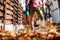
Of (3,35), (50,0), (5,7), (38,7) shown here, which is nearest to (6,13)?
(5,7)

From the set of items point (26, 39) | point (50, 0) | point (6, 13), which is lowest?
point (26, 39)

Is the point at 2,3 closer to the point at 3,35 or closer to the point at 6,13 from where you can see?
the point at 6,13

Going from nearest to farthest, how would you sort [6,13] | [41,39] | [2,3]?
[41,39], [2,3], [6,13]

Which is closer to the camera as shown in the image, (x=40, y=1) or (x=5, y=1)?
(x=40, y=1)

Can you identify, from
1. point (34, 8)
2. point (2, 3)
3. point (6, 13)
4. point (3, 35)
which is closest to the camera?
point (3, 35)

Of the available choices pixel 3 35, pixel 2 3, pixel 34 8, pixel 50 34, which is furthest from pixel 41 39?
pixel 2 3

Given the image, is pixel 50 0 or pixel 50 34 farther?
pixel 50 0

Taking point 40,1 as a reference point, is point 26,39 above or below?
below

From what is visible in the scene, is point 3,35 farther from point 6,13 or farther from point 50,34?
point 6,13

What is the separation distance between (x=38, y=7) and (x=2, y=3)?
1.22 metres

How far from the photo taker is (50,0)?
4664 mm

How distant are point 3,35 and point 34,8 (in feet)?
6.38

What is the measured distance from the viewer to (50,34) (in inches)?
54.7

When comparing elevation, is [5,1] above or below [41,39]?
above
